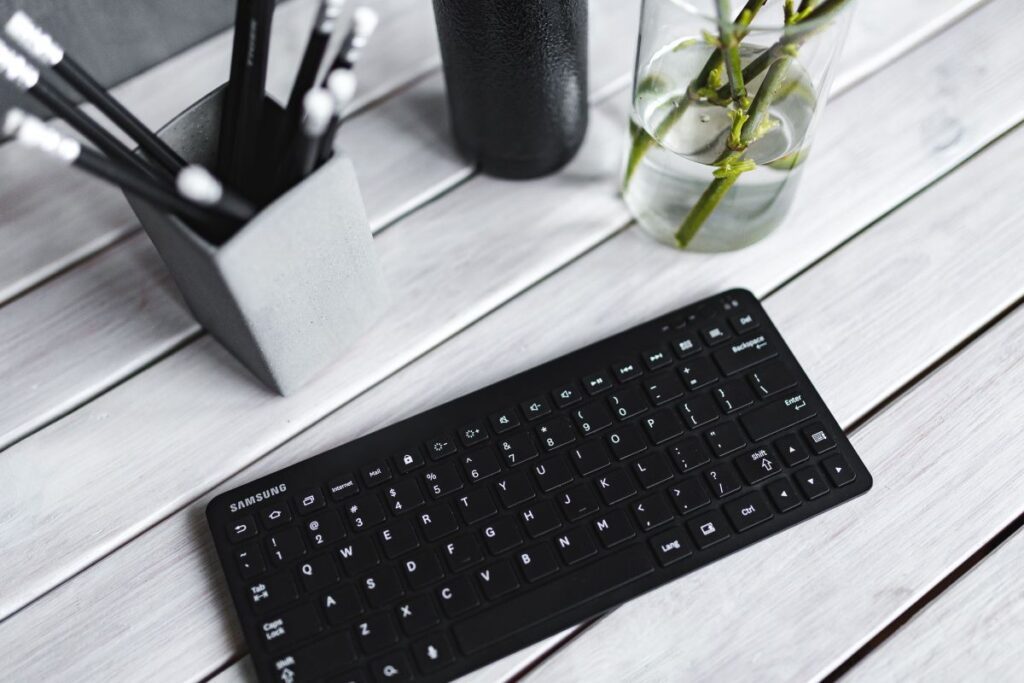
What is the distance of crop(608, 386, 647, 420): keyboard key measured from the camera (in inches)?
17.4

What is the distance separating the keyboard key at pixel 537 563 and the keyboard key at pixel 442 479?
0.05m

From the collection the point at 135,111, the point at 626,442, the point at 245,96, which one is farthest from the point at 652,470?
the point at 135,111

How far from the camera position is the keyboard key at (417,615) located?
394mm

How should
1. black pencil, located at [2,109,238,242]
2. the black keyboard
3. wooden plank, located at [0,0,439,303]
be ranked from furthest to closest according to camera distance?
wooden plank, located at [0,0,439,303] → the black keyboard → black pencil, located at [2,109,238,242]

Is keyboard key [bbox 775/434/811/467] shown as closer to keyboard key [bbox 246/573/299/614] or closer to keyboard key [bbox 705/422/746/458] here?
keyboard key [bbox 705/422/746/458]

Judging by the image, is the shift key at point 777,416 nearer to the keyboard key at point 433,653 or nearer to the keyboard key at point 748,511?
the keyboard key at point 748,511

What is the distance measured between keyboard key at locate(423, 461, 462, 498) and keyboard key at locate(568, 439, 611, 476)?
2.2 inches

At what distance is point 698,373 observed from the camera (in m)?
0.45

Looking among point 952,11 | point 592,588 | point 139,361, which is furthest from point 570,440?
point 952,11

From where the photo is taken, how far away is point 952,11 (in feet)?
1.91

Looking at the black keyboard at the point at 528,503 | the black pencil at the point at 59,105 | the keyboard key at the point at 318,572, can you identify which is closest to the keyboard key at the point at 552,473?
the black keyboard at the point at 528,503

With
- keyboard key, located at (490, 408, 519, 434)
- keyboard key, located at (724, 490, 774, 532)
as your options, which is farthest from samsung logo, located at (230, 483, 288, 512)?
keyboard key, located at (724, 490, 774, 532)

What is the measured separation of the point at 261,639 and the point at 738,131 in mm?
309

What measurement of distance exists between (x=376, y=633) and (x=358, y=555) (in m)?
0.04
